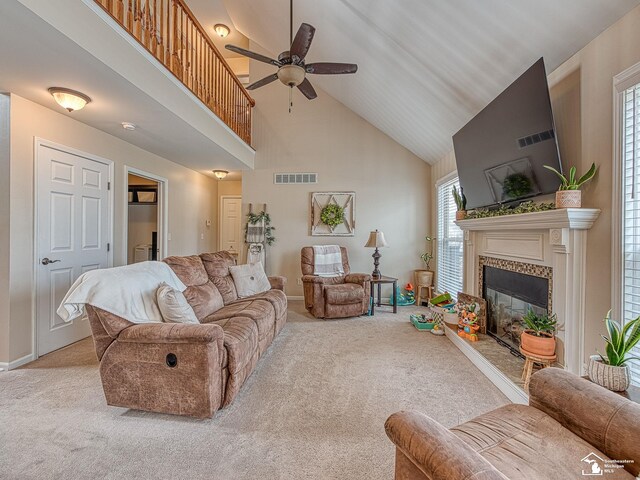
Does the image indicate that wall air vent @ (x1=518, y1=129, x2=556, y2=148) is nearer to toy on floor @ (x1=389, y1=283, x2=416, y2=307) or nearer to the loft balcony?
the loft balcony

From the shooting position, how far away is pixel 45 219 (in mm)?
3018

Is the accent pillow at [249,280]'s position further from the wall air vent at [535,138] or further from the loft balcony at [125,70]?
the wall air vent at [535,138]

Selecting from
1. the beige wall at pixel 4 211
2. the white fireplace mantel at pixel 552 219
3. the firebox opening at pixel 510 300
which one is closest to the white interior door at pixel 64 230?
the beige wall at pixel 4 211

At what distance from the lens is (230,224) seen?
6926 mm

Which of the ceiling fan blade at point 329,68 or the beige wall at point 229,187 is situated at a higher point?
the ceiling fan blade at point 329,68

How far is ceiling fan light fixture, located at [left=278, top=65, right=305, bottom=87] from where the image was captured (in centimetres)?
277

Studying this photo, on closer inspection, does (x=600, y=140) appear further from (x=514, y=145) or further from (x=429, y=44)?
(x=429, y=44)

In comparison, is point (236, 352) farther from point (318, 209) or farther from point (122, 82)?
point (318, 209)

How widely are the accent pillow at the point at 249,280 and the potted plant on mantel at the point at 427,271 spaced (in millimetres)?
2802

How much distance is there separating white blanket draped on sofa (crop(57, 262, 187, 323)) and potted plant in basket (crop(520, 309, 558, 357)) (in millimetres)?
2688

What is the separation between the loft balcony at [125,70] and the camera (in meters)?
1.92

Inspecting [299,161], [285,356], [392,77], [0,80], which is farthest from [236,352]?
[299,161]

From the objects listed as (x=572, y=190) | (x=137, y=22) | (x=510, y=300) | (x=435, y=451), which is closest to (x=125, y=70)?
(x=137, y=22)

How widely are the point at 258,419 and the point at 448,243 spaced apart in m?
3.90
